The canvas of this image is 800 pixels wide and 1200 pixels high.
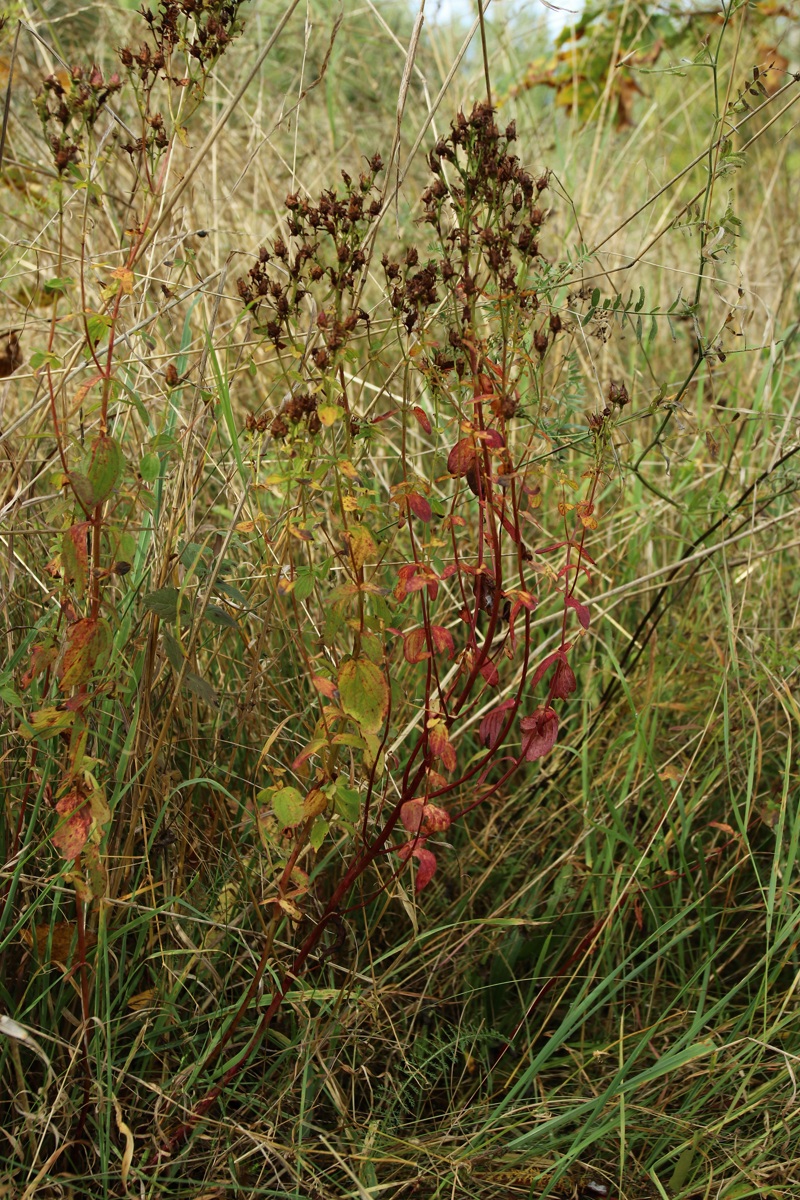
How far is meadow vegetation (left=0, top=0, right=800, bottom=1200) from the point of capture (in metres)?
1.29

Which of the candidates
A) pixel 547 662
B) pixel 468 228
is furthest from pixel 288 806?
pixel 468 228

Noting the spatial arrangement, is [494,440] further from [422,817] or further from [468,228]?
[422,817]

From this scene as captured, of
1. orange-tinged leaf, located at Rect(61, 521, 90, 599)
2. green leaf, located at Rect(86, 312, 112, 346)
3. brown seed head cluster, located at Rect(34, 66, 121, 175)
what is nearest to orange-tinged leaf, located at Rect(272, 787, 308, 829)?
orange-tinged leaf, located at Rect(61, 521, 90, 599)

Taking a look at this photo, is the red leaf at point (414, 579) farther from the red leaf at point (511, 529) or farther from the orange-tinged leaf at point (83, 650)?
the orange-tinged leaf at point (83, 650)

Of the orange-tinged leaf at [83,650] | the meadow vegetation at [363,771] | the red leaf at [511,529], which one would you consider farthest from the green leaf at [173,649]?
the red leaf at [511,529]

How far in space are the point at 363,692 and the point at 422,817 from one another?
0.23 metres

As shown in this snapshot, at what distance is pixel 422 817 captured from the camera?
138cm

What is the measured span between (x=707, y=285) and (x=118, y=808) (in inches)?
99.0

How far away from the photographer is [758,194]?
12.1 ft

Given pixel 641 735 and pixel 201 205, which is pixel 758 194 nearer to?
pixel 201 205

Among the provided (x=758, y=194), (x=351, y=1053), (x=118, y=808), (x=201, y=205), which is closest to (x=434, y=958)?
(x=351, y=1053)

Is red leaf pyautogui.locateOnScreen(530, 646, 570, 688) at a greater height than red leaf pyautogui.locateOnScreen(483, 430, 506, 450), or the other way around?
red leaf pyautogui.locateOnScreen(483, 430, 506, 450)

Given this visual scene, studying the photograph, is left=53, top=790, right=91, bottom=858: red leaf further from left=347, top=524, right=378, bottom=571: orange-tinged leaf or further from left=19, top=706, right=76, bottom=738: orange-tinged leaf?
left=347, top=524, right=378, bottom=571: orange-tinged leaf

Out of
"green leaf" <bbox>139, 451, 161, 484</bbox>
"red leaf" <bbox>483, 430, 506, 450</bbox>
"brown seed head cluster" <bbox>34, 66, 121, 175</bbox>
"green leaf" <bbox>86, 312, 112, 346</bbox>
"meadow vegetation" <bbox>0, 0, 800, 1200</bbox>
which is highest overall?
"brown seed head cluster" <bbox>34, 66, 121, 175</bbox>
